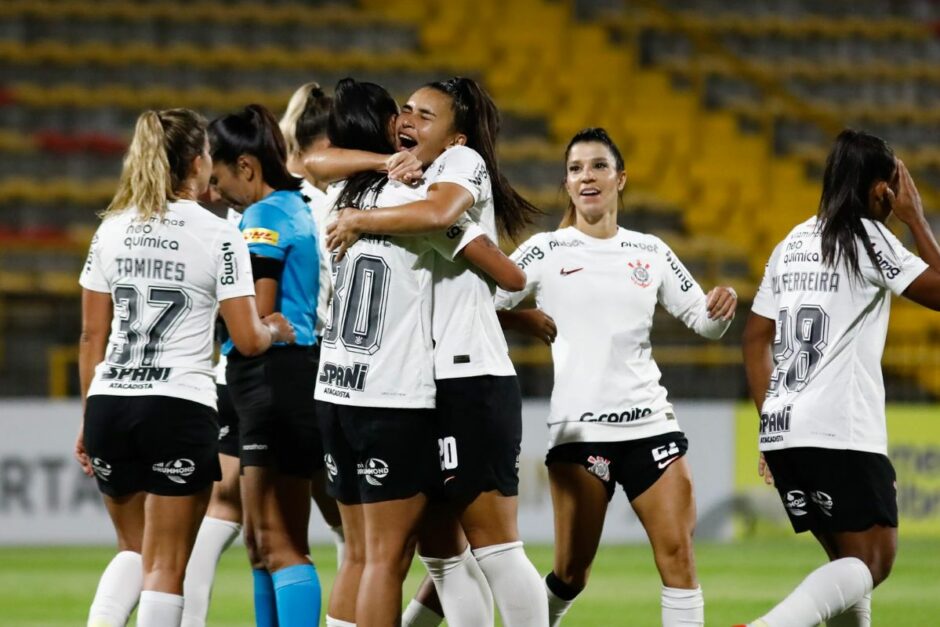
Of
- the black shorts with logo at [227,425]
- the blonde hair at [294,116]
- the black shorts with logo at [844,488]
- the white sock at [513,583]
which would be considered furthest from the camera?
the blonde hair at [294,116]

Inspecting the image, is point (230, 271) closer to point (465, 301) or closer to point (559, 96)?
point (465, 301)

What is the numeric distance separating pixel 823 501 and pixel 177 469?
2.13 meters

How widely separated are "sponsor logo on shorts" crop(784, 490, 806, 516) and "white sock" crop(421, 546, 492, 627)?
3.52ft

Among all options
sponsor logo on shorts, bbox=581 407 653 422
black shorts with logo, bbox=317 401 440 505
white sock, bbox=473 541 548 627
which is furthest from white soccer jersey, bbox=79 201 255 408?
A: sponsor logo on shorts, bbox=581 407 653 422

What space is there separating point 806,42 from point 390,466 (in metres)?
14.7

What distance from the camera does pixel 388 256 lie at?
4699mm

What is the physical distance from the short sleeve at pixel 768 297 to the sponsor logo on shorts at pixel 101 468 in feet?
7.49

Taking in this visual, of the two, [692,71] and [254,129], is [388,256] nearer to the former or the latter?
[254,129]

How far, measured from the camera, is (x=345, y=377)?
4688mm

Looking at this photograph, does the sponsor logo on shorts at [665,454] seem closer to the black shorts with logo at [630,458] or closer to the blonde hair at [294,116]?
the black shorts with logo at [630,458]

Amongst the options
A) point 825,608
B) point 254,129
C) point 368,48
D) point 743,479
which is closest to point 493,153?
point 254,129

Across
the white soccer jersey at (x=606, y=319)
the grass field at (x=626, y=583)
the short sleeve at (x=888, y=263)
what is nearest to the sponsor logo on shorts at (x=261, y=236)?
the white soccer jersey at (x=606, y=319)

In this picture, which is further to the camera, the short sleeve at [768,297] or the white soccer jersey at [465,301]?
the short sleeve at [768,297]

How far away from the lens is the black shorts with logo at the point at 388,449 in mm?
4617
